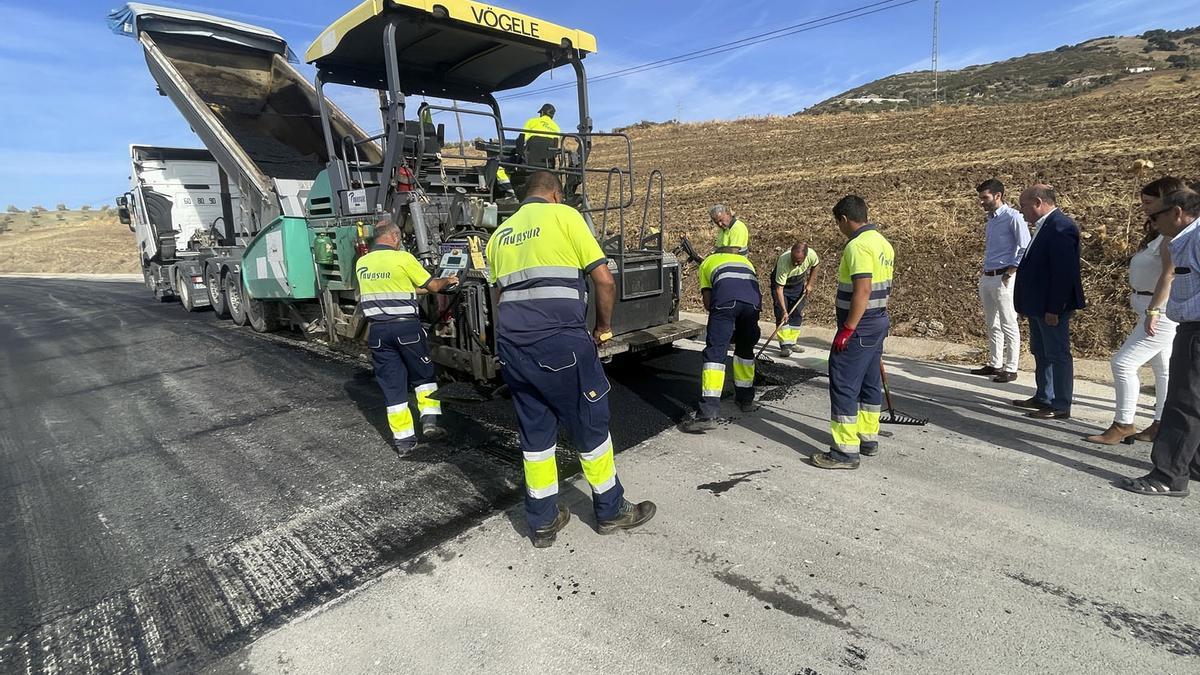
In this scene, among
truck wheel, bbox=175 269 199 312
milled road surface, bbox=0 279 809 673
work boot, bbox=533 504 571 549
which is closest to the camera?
milled road surface, bbox=0 279 809 673

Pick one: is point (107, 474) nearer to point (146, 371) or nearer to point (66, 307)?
point (146, 371)

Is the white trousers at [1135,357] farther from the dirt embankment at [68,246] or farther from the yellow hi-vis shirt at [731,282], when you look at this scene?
the dirt embankment at [68,246]

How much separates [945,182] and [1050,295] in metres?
9.81

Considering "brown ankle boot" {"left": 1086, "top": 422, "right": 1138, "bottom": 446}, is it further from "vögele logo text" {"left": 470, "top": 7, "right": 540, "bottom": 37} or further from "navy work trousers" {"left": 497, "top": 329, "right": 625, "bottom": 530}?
"vögele logo text" {"left": 470, "top": 7, "right": 540, "bottom": 37}

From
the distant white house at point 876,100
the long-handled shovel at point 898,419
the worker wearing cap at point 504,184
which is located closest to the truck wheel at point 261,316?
the worker wearing cap at point 504,184

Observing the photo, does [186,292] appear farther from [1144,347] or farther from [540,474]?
[1144,347]

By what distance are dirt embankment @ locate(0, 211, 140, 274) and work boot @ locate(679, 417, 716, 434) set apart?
25.1m

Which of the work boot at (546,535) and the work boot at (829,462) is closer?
the work boot at (546,535)

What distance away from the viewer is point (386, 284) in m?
4.10

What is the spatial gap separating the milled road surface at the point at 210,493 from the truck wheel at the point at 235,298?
2.03 m

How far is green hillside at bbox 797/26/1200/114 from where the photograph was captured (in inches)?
1331

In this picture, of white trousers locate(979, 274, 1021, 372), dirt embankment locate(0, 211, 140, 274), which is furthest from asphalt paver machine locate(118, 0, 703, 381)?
dirt embankment locate(0, 211, 140, 274)

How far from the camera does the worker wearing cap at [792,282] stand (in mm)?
6430

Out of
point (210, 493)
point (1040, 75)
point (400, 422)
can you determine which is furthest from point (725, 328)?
point (1040, 75)
